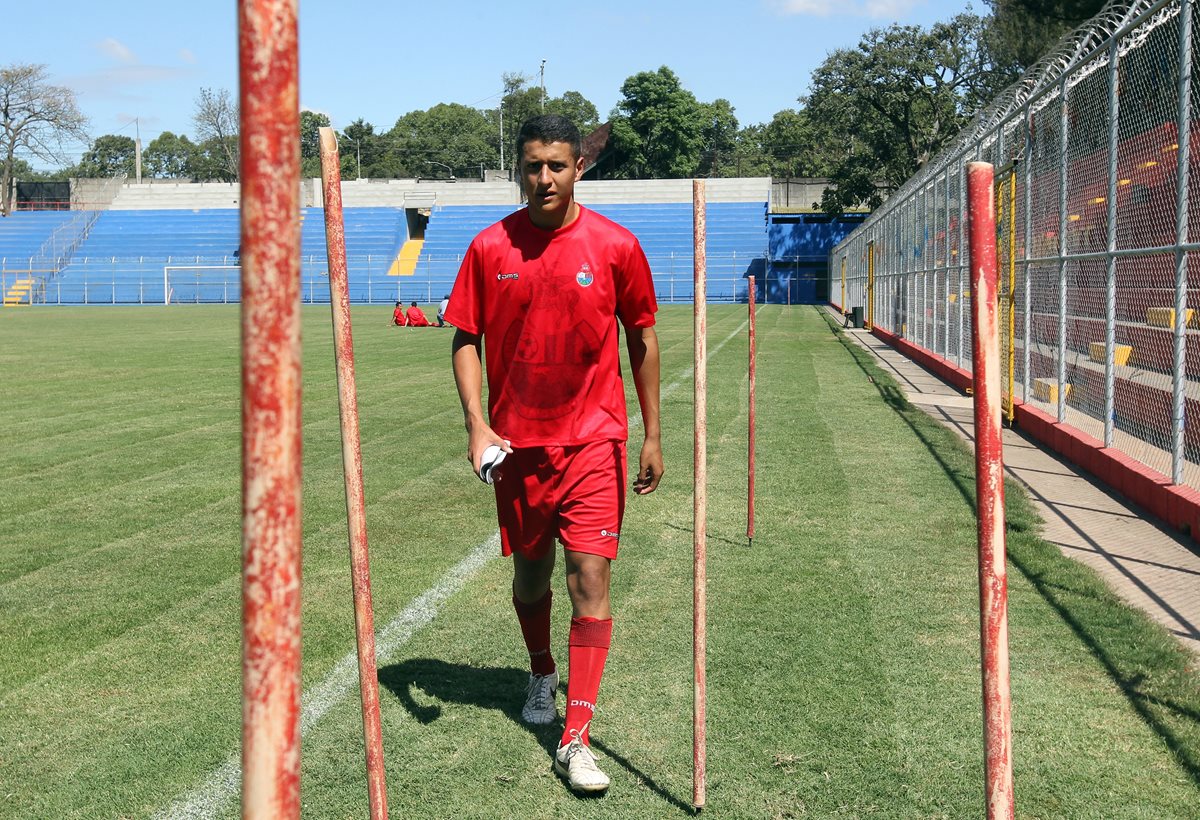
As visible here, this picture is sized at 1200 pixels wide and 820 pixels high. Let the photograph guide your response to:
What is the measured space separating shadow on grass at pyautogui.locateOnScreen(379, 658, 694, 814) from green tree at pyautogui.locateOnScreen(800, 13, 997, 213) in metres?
63.0

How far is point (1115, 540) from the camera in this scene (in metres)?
7.62

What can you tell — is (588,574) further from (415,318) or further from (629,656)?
(415,318)

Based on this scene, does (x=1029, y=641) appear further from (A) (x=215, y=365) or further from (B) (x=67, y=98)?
(B) (x=67, y=98)

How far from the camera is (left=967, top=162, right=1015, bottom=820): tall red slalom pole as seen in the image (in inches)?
84.0

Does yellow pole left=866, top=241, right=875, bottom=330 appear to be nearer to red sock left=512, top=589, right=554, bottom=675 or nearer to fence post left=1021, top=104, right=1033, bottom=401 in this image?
fence post left=1021, top=104, right=1033, bottom=401

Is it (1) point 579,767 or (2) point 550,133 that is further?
(2) point 550,133

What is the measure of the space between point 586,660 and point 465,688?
0.82 m

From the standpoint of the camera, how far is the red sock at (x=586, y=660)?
13.9 ft

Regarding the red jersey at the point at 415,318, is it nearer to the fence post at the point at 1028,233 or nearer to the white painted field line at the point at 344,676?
the fence post at the point at 1028,233

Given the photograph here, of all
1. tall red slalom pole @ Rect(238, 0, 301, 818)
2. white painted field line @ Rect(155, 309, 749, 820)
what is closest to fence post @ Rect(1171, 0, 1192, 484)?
white painted field line @ Rect(155, 309, 749, 820)

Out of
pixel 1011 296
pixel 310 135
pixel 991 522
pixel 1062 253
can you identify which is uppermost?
pixel 310 135

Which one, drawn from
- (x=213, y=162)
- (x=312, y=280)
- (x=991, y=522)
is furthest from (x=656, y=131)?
(x=991, y=522)

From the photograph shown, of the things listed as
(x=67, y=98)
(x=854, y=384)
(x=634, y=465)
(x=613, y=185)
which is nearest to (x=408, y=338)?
(x=854, y=384)

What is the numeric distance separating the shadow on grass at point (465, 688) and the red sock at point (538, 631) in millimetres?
196
